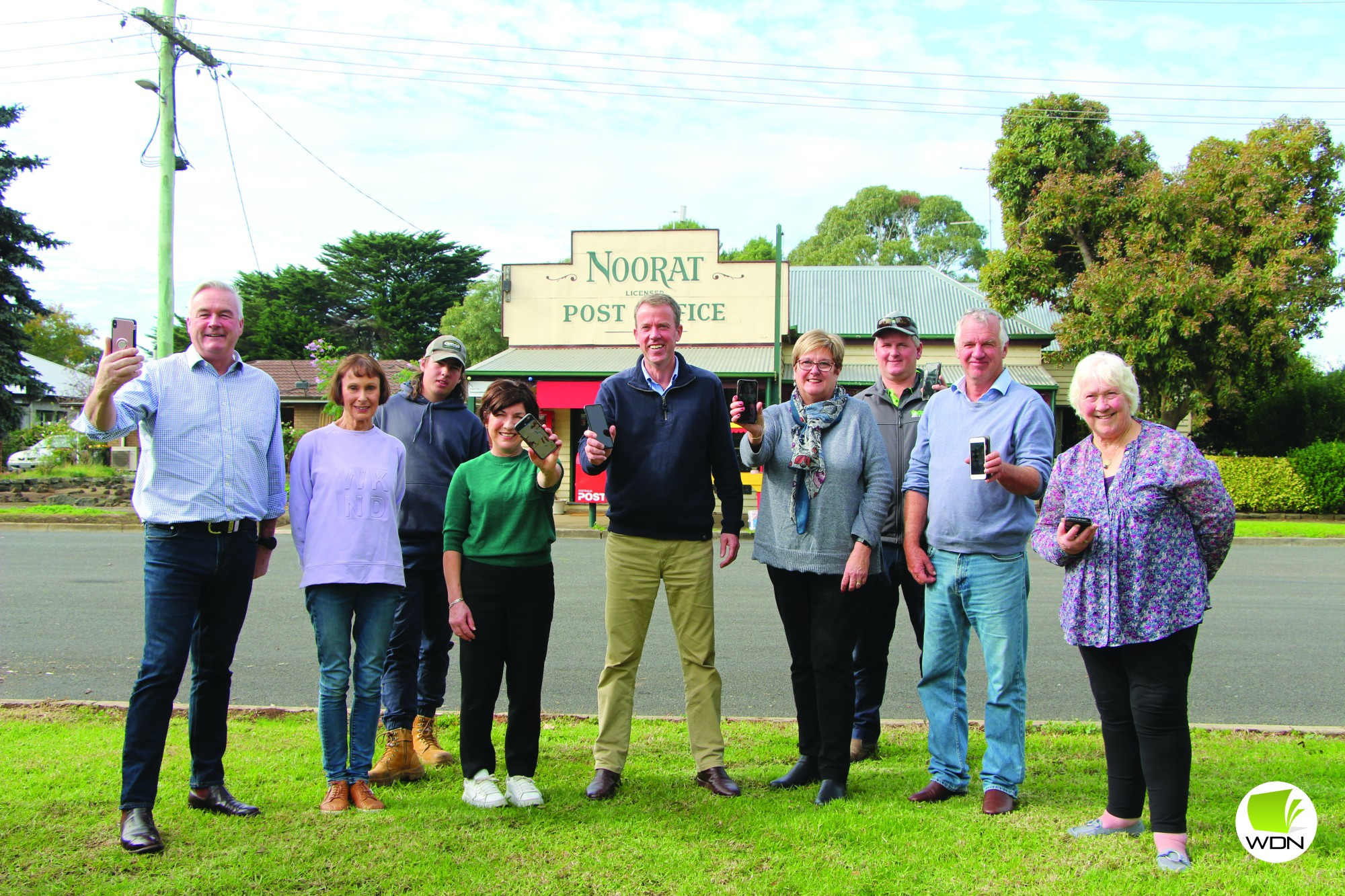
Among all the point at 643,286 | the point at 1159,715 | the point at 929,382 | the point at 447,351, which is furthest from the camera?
the point at 643,286

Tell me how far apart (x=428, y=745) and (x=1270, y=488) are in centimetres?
2175

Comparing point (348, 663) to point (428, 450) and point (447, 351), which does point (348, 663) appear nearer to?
point (428, 450)

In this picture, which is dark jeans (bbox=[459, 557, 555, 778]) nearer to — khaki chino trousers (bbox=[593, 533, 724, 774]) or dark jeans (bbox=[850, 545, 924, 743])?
khaki chino trousers (bbox=[593, 533, 724, 774])

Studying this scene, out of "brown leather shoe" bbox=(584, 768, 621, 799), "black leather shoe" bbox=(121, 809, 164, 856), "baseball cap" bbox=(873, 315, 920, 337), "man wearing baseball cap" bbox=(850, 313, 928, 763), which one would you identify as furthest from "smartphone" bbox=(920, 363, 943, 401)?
"black leather shoe" bbox=(121, 809, 164, 856)

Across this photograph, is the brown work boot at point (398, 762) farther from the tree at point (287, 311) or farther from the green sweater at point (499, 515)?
the tree at point (287, 311)

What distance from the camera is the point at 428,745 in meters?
4.57

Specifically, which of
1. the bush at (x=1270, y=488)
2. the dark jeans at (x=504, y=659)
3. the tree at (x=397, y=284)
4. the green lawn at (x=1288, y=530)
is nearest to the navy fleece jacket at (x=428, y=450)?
the dark jeans at (x=504, y=659)

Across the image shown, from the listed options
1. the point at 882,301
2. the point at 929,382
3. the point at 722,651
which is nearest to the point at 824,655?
the point at 929,382

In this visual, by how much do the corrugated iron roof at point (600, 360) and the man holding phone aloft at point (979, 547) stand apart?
1414 cm

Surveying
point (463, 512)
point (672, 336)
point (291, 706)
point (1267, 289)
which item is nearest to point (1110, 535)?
point (672, 336)

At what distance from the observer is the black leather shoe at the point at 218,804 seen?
146 inches

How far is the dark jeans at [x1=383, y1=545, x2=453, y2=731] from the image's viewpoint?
4402 millimetres

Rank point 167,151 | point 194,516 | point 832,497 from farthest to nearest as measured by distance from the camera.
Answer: point 167,151
point 832,497
point 194,516

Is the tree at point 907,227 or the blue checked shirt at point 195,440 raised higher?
the tree at point 907,227
